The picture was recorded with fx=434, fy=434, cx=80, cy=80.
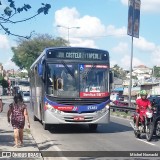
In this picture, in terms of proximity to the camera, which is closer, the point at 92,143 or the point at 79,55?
the point at 92,143

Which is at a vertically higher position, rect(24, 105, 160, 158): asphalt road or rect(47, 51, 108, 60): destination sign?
rect(47, 51, 108, 60): destination sign

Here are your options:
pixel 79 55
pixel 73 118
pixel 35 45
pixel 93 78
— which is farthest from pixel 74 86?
pixel 35 45

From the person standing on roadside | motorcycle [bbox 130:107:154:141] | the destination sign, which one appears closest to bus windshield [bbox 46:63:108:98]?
the destination sign

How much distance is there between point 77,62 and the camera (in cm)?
1734

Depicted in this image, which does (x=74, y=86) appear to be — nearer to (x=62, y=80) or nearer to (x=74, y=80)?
(x=74, y=80)

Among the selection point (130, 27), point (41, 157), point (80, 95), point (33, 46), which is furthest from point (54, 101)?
point (33, 46)

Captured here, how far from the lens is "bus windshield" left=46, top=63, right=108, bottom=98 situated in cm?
1697

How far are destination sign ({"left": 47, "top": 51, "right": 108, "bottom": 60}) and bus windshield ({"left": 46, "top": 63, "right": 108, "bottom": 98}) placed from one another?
1.24 ft

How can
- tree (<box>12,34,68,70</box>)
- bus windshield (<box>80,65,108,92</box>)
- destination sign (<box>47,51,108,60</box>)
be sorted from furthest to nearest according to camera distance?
tree (<box>12,34,68,70</box>) < destination sign (<box>47,51,108,60</box>) < bus windshield (<box>80,65,108,92</box>)

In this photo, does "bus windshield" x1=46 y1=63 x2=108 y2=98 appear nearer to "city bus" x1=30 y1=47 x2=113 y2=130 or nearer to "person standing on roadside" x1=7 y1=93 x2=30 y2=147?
"city bus" x1=30 y1=47 x2=113 y2=130

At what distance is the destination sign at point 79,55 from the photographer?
685 inches

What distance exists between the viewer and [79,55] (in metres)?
17.5

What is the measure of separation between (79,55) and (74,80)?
1151 millimetres

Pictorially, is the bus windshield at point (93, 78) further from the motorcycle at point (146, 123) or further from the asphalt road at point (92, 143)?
the motorcycle at point (146, 123)
